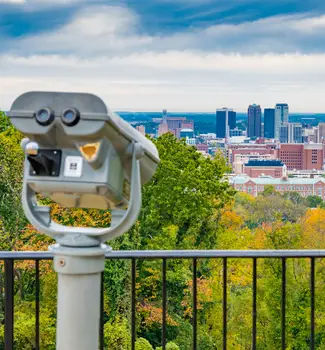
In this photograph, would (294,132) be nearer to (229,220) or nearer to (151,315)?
(229,220)

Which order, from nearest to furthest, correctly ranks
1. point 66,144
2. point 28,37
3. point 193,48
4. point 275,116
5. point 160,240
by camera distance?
point 66,144, point 160,240, point 28,37, point 193,48, point 275,116

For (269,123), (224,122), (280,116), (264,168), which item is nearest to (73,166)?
(224,122)

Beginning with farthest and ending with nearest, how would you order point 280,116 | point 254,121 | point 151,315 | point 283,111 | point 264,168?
point 283,111 < point 280,116 < point 254,121 < point 264,168 < point 151,315

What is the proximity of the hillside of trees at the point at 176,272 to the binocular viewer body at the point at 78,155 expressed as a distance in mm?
16699

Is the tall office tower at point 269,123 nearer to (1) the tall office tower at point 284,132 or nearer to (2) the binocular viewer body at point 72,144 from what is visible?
(1) the tall office tower at point 284,132

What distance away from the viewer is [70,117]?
91.2 inches

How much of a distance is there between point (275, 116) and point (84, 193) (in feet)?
546

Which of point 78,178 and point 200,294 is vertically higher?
point 78,178

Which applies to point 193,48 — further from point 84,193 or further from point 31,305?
point 84,193

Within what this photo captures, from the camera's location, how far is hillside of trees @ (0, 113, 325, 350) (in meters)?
21.3

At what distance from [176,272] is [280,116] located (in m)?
144

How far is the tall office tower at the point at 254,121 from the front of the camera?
155 m

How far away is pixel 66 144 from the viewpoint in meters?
2.39

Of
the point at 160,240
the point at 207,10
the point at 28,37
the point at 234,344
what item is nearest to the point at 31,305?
the point at 160,240
